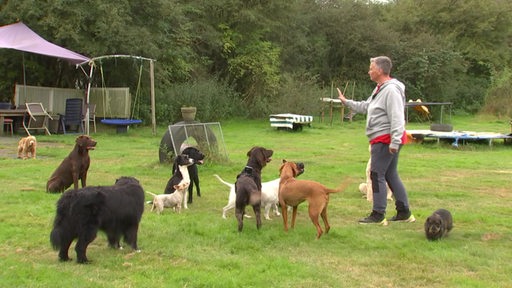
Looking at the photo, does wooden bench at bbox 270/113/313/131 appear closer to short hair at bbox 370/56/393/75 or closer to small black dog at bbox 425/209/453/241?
short hair at bbox 370/56/393/75

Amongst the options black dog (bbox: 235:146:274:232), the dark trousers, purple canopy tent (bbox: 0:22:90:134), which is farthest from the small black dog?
purple canopy tent (bbox: 0:22:90:134)

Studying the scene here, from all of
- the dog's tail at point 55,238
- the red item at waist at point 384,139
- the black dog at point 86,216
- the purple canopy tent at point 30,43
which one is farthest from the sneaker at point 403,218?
the purple canopy tent at point 30,43

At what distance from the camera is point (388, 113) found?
6285mm

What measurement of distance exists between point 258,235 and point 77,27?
51.5 feet

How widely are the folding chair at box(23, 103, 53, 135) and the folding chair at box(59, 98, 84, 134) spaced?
64 cm

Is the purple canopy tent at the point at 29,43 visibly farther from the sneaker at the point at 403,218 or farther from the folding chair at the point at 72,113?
the sneaker at the point at 403,218

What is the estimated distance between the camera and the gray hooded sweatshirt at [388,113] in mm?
6154

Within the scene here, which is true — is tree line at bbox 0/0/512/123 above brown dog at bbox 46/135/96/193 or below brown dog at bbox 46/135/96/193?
above

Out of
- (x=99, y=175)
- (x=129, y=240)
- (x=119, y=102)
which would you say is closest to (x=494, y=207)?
(x=129, y=240)

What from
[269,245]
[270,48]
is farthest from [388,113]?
[270,48]

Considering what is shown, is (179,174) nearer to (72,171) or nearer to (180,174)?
(180,174)

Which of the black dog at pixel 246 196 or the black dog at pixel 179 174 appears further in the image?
the black dog at pixel 179 174

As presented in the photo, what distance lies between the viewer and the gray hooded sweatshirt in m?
6.15

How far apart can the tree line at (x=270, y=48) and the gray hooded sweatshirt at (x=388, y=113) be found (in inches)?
586
